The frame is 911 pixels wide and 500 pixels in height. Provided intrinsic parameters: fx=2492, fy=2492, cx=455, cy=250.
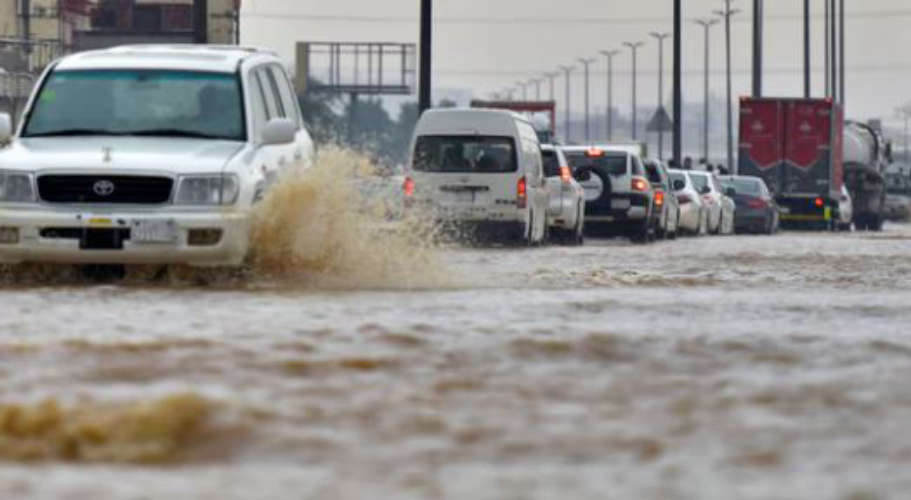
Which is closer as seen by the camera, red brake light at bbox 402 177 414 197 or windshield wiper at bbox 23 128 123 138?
windshield wiper at bbox 23 128 123 138

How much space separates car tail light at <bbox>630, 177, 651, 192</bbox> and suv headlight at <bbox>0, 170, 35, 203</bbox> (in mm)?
23368

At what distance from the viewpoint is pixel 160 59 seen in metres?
19.0

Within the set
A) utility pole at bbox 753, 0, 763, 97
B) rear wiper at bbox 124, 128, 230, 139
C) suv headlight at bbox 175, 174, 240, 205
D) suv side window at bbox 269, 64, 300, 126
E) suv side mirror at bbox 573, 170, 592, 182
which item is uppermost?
utility pole at bbox 753, 0, 763, 97

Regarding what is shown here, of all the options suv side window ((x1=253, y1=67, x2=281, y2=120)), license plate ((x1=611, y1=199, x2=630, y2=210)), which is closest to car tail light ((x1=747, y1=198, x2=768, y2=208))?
license plate ((x1=611, y1=199, x2=630, y2=210))

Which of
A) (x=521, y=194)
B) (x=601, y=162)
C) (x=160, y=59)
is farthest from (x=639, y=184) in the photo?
(x=160, y=59)

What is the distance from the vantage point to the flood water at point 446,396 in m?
7.13

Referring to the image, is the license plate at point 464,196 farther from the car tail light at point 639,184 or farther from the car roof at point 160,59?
the car roof at point 160,59

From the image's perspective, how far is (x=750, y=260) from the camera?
26594mm

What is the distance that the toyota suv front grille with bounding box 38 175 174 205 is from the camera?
679 inches

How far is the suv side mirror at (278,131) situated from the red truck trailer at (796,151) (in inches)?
1573

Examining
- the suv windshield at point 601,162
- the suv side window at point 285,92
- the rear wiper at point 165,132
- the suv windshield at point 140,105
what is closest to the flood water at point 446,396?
the rear wiper at point 165,132

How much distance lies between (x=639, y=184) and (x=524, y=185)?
8116 millimetres

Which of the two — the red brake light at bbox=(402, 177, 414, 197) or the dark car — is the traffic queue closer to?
the red brake light at bbox=(402, 177, 414, 197)

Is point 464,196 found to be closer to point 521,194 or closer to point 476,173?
point 476,173
